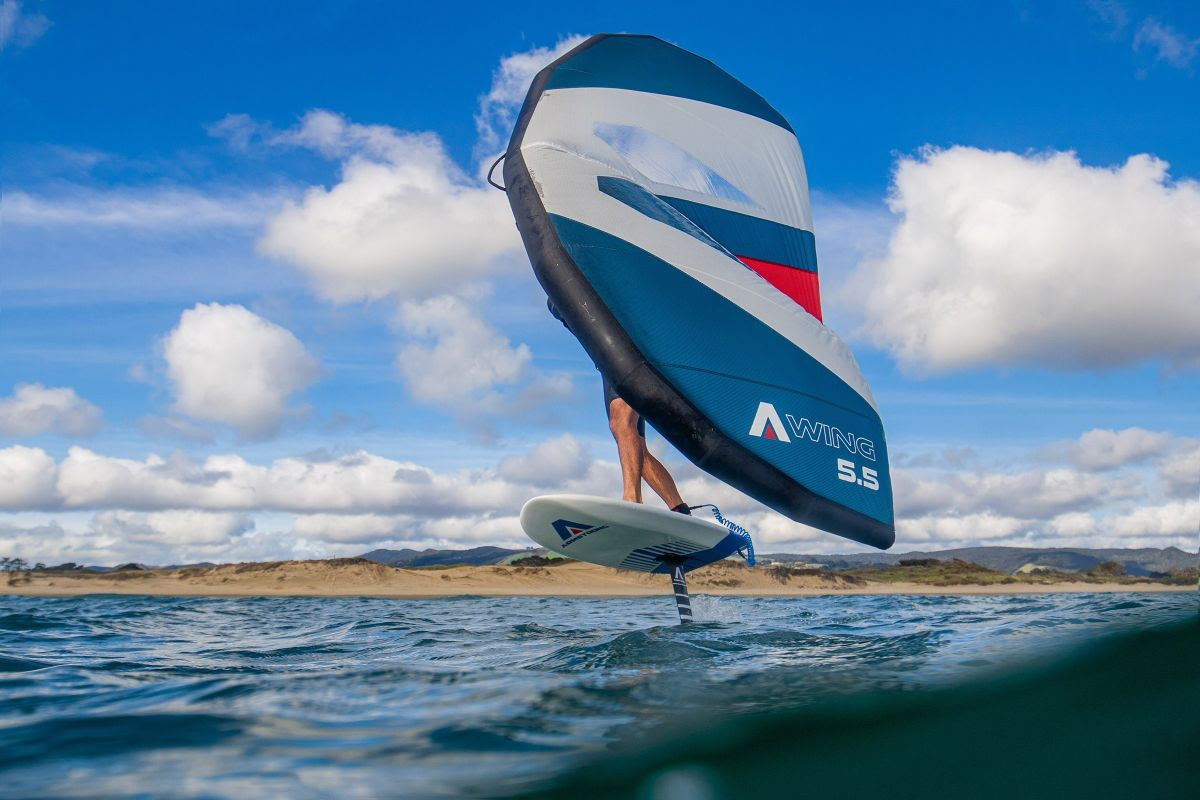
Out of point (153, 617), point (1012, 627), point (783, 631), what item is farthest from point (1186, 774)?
point (153, 617)

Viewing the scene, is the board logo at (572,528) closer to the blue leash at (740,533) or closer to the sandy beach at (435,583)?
the blue leash at (740,533)

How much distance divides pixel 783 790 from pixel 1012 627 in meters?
2.52

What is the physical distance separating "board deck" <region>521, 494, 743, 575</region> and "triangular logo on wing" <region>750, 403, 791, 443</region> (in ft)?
2.00

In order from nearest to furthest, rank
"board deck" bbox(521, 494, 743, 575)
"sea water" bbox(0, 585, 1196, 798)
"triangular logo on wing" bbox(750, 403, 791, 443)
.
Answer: "sea water" bbox(0, 585, 1196, 798)
"board deck" bbox(521, 494, 743, 575)
"triangular logo on wing" bbox(750, 403, 791, 443)

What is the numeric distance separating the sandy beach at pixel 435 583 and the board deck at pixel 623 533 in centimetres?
1051

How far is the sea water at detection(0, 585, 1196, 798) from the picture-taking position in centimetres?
169

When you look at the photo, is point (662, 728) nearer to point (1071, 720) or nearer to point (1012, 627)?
point (1071, 720)

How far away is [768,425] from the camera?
4535 millimetres

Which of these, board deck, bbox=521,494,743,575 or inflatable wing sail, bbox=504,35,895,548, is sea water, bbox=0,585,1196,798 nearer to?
board deck, bbox=521,494,743,575

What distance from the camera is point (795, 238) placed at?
20.7 feet

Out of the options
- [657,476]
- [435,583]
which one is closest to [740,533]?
[657,476]

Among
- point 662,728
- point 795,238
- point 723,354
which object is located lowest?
point 662,728

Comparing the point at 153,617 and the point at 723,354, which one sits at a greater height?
the point at 723,354

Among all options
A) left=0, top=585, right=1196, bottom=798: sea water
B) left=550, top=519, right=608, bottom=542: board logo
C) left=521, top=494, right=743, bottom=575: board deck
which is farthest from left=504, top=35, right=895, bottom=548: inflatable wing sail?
left=0, top=585, right=1196, bottom=798: sea water
